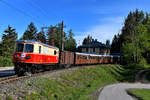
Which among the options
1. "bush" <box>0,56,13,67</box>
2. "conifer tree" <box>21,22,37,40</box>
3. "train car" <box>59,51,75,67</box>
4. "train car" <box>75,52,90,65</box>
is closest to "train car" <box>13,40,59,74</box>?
"train car" <box>59,51,75,67</box>

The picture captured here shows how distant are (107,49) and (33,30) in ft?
122

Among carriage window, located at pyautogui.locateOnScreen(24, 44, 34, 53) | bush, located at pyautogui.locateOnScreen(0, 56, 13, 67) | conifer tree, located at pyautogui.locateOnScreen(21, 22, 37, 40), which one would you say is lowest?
bush, located at pyautogui.locateOnScreen(0, 56, 13, 67)

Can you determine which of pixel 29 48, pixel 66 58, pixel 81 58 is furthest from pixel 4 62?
pixel 29 48

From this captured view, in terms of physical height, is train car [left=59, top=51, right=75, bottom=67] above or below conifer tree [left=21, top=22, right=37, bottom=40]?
below

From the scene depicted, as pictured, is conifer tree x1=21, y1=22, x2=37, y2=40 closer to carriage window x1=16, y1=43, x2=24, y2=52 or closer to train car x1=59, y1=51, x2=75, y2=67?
train car x1=59, y1=51, x2=75, y2=67

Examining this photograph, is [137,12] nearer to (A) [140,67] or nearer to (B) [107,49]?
(B) [107,49]

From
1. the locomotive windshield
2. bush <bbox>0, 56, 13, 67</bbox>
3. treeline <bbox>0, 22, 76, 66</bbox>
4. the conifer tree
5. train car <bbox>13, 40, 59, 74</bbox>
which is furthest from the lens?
the conifer tree

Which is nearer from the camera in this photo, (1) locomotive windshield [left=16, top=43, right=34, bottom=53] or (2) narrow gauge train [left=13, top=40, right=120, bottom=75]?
(2) narrow gauge train [left=13, top=40, right=120, bottom=75]

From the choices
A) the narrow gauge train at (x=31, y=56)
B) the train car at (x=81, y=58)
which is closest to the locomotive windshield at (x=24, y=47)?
the narrow gauge train at (x=31, y=56)

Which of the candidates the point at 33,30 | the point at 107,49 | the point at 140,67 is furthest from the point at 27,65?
the point at 33,30

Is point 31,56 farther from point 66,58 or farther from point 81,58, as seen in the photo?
point 81,58

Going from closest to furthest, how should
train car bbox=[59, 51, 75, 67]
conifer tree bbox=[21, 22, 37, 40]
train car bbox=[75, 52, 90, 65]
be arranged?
train car bbox=[59, 51, 75, 67]
train car bbox=[75, 52, 90, 65]
conifer tree bbox=[21, 22, 37, 40]

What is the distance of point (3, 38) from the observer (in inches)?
2100

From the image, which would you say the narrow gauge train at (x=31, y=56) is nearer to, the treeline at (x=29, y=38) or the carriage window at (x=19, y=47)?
the carriage window at (x=19, y=47)
